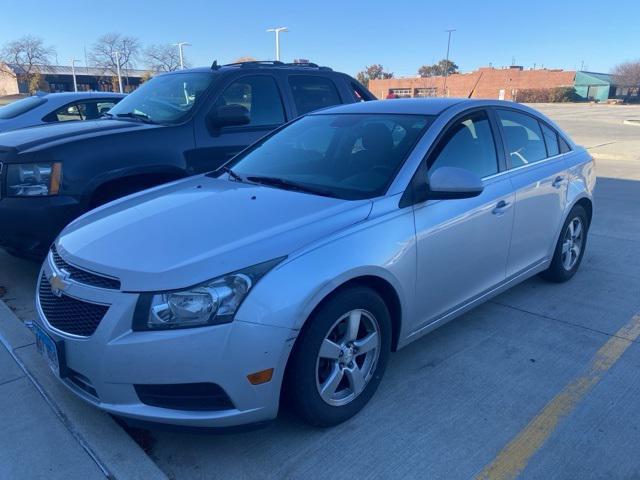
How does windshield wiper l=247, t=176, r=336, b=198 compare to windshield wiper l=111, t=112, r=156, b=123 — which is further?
windshield wiper l=111, t=112, r=156, b=123

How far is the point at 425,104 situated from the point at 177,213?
6.30 ft

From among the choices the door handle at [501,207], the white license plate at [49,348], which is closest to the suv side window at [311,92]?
the door handle at [501,207]

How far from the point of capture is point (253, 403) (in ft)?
7.85

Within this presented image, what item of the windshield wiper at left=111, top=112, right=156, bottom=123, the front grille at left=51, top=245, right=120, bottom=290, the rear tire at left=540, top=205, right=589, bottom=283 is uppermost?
the windshield wiper at left=111, top=112, right=156, bottom=123

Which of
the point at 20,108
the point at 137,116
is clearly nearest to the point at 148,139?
the point at 137,116

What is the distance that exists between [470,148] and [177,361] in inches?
95.6

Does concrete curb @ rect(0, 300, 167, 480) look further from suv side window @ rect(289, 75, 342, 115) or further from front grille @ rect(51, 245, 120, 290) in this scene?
suv side window @ rect(289, 75, 342, 115)

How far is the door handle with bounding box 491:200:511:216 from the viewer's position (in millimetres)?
3615

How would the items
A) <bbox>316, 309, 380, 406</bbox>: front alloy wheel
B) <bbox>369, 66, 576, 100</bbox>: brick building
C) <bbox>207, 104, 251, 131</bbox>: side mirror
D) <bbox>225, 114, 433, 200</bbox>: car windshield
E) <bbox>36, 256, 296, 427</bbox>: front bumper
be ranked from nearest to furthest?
<bbox>36, 256, 296, 427</bbox>: front bumper, <bbox>316, 309, 380, 406</bbox>: front alloy wheel, <bbox>225, 114, 433, 200</bbox>: car windshield, <bbox>207, 104, 251, 131</bbox>: side mirror, <bbox>369, 66, 576, 100</bbox>: brick building

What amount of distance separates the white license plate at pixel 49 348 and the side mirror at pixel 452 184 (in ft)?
7.07

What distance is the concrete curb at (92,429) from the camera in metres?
2.45

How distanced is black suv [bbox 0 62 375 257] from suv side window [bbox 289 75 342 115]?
0.04 ft

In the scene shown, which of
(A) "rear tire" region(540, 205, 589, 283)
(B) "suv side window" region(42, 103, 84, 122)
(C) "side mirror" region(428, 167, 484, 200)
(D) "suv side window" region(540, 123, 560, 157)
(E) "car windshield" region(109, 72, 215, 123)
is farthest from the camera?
(B) "suv side window" region(42, 103, 84, 122)

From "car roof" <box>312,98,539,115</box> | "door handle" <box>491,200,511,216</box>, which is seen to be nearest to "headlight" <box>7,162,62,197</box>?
"car roof" <box>312,98,539,115</box>
